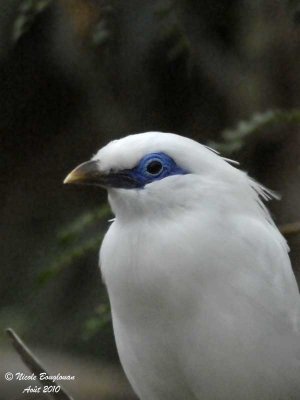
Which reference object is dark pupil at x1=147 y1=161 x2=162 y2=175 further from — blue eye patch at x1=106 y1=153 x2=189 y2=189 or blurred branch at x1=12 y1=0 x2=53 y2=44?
blurred branch at x1=12 y1=0 x2=53 y2=44

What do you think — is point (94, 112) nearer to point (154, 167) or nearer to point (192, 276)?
point (154, 167)

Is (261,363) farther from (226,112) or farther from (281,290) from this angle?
(226,112)

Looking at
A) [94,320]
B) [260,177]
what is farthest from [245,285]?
[260,177]

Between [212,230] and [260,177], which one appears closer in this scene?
[212,230]

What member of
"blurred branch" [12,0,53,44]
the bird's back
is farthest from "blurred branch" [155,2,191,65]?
the bird's back

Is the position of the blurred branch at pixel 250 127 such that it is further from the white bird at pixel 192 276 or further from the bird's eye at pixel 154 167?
the bird's eye at pixel 154 167

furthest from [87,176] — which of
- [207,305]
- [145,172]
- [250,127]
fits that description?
[250,127]
